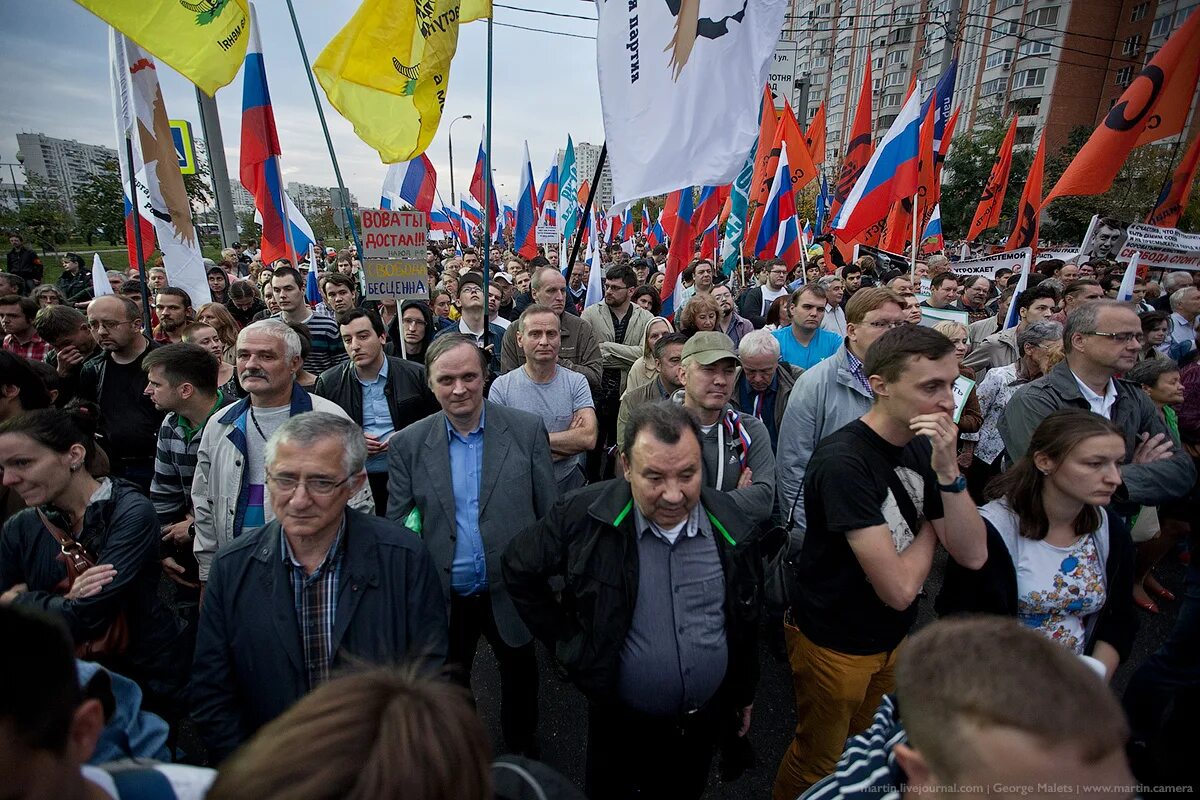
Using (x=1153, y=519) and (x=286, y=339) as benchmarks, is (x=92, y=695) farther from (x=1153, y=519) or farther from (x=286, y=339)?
(x=1153, y=519)

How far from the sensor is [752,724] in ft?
10.2

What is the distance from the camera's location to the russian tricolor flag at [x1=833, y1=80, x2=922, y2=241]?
720 centimetres

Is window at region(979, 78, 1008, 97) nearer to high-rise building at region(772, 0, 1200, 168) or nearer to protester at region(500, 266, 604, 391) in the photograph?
high-rise building at region(772, 0, 1200, 168)

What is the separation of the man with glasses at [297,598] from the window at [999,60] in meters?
60.1

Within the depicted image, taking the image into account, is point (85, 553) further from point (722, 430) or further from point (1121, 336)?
point (1121, 336)

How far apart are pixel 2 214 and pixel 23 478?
36.3 meters

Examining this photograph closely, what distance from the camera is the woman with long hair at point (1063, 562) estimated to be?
212cm

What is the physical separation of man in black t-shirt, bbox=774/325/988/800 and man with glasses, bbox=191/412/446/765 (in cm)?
147

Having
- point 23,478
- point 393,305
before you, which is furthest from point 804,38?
point 23,478

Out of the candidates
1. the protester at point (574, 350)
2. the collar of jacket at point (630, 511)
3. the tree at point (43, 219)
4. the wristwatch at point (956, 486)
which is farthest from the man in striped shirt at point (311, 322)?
the tree at point (43, 219)

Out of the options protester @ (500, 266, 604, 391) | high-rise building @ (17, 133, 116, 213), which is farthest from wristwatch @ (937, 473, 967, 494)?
high-rise building @ (17, 133, 116, 213)

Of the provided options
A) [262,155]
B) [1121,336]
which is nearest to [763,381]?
[1121,336]

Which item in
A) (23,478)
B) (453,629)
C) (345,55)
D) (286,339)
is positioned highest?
(345,55)

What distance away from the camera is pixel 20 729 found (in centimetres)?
93
